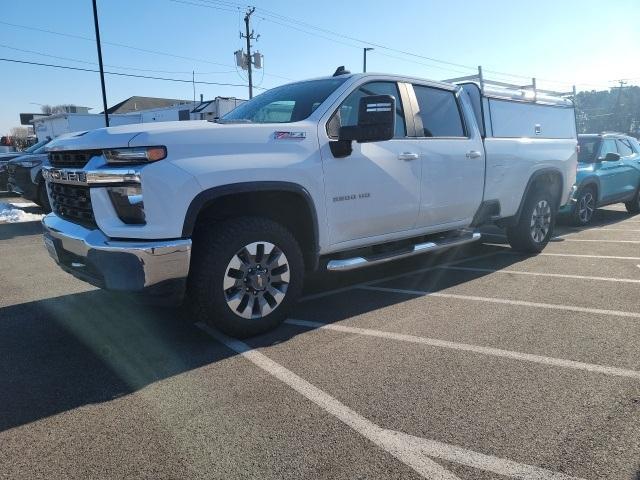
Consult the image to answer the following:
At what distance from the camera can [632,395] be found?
116 inches

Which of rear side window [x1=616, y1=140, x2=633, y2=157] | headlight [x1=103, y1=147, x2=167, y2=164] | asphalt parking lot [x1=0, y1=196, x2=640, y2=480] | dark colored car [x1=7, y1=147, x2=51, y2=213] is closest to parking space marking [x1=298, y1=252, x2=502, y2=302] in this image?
asphalt parking lot [x1=0, y1=196, x2=640, y2=480]

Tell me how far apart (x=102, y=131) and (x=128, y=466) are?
221 cm

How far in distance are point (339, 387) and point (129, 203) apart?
69.5 inches

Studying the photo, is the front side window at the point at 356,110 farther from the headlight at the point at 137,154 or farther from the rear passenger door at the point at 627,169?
the rear passenger door at the point at 627,169

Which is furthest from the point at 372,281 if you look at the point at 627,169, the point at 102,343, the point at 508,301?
the point at 627,169

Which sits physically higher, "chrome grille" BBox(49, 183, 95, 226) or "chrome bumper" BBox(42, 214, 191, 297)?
"chrome grille" BBox(49, 183, 95, 226)

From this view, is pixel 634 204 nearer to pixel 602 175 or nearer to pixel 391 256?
pixel 602 175

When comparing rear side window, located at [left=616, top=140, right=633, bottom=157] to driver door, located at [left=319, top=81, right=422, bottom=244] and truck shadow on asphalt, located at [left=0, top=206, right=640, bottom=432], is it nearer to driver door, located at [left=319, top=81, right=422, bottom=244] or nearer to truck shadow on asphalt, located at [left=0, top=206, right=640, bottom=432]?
truck shadow on asphalt, located at [left=0, top=206, right=640, bottom=432]

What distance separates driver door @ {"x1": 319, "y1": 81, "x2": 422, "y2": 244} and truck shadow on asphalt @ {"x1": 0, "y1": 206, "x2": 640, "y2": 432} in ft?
2.55

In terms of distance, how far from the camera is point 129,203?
3.24m

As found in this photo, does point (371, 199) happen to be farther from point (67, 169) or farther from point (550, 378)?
point (67, 169)

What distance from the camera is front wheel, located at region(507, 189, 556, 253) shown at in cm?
661

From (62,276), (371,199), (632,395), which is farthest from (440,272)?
(62,276)

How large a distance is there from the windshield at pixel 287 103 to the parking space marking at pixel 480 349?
1730mm
